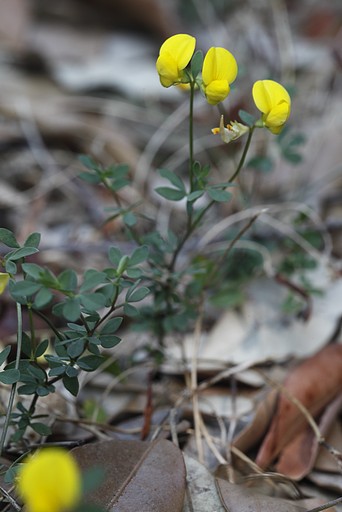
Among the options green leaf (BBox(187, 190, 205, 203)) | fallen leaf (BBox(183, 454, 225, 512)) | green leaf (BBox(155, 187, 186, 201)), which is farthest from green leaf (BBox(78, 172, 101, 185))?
fallen leaf (BBox(183, 454, 225, 512))

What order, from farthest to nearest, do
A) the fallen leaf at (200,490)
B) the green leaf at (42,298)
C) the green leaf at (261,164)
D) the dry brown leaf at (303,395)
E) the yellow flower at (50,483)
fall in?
the green leaf at (261,164)
the dry brown leaf at (303,395)
the fallen leaf at (200,490)
the green leaf at (42,298)
the yellow flower at (50,483)

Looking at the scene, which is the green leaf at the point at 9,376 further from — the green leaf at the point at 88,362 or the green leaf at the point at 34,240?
the green leaf at the point at 34,240

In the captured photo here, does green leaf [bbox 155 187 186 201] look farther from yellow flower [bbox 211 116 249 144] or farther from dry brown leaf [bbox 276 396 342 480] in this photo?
dry brown leaf [bbox 276 396 342 480]

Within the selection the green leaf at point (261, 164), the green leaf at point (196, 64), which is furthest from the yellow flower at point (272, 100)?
the green leaf at point (261, 164)

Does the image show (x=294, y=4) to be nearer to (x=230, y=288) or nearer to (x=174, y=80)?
(x=230, y=288)

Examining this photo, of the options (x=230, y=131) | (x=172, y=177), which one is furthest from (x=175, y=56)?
(x=172, y=177)

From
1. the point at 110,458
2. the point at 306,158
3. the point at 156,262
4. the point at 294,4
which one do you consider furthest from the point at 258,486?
the point at 294,4
